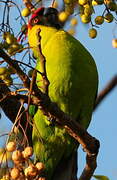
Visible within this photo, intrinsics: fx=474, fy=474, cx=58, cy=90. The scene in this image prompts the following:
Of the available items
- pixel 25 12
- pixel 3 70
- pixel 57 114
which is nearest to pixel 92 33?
pixel 25 12

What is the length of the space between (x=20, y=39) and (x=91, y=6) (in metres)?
0.38

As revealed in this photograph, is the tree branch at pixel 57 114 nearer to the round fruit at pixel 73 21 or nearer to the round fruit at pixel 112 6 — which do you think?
the round fruit at pixel 112 6

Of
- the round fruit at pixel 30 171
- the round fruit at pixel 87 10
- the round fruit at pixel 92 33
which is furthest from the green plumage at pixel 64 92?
the round fruit at pixel 30 171

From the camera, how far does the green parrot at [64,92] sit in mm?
2482

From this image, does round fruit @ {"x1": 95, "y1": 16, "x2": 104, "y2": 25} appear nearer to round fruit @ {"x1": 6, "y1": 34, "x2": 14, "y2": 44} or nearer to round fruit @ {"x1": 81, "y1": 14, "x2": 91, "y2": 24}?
round fruit @ {"x1": 81, "y1": 14, "x2": 91, "y2": 24}

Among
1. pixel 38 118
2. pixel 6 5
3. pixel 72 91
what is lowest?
pixel 38 118

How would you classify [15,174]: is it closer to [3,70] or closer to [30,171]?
[30,171]

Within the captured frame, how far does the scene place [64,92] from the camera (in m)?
2.48

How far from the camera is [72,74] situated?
2504 millimetres

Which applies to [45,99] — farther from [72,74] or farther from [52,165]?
[52,165]

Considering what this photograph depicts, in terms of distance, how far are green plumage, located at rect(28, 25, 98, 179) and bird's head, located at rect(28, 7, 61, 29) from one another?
0.37 meters

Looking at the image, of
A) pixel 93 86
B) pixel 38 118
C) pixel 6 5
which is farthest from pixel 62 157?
pixel 6 5

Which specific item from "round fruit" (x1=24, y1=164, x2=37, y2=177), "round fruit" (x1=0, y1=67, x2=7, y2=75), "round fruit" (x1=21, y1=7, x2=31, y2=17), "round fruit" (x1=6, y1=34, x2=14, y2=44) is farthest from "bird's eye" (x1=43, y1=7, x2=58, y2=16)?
"round fruit" (x1=24, y1=164, x2=37, y2=177)

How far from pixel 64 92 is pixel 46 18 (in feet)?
2.36
